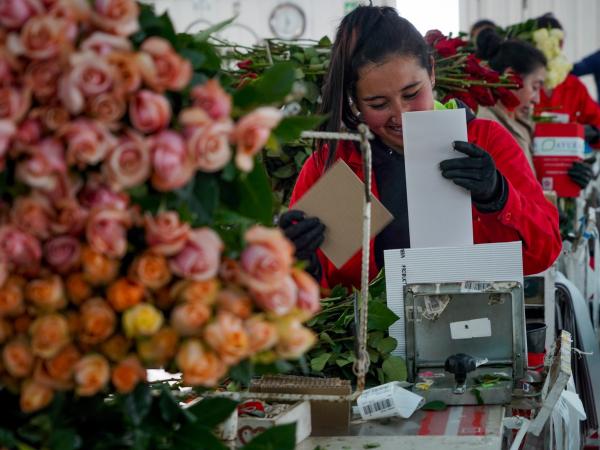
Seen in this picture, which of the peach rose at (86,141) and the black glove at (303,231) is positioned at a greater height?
the peach rose at (86,141)

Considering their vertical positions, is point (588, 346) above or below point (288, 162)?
below

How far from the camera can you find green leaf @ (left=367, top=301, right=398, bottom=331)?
1.66 meters

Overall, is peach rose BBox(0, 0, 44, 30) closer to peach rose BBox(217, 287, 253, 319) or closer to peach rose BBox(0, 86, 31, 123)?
peach rose BBox(0, 86, 31, 123)

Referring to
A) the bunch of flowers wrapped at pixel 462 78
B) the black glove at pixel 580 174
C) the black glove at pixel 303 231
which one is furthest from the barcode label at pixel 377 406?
the black glove at pixel 580 174

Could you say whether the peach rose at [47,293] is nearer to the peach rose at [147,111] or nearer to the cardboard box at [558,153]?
the peach rose at [147,111]

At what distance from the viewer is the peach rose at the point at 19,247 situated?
79cm

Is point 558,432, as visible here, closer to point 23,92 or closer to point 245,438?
point 245,438

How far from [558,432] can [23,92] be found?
1.34 metres

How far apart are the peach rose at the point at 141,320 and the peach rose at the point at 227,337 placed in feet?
0.15

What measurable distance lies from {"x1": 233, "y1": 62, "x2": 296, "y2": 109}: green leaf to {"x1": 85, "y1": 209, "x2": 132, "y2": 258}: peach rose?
8.1 inches

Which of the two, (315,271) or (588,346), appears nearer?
(315,271)

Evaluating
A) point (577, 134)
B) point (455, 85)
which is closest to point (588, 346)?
point (455, 85)

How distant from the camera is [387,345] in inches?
65.5

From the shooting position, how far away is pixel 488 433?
140cm
